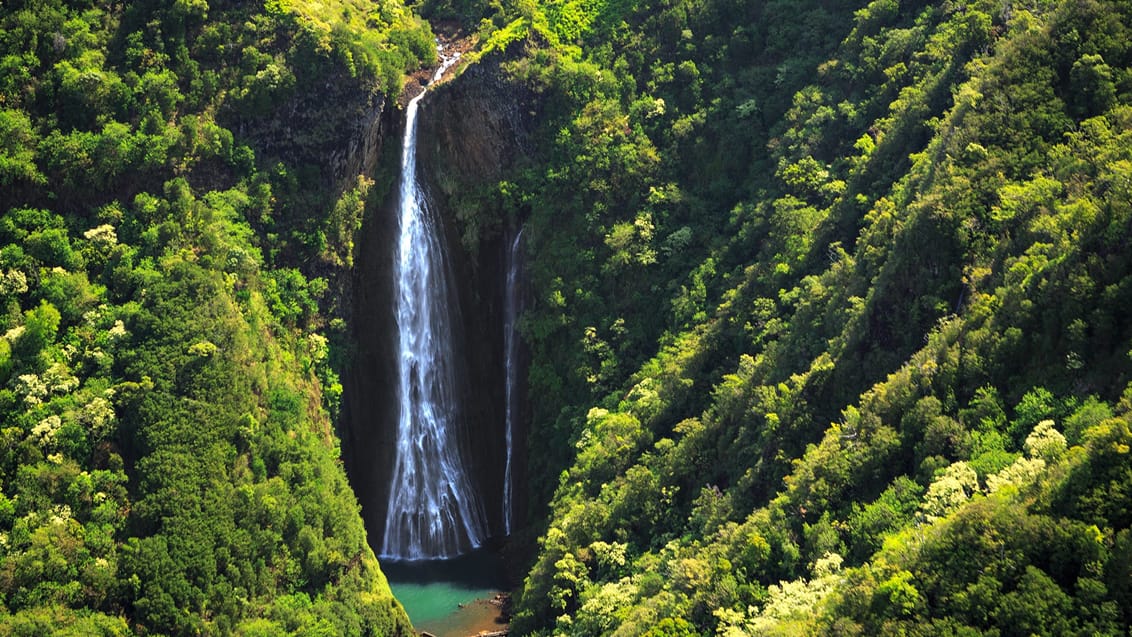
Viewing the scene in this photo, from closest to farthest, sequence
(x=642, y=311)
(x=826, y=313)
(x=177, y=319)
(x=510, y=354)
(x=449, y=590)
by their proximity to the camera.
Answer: (x=826, y=313), (x=177, y=319), (x=449, y=590), (x=642, y=311), (x=510, y=354)

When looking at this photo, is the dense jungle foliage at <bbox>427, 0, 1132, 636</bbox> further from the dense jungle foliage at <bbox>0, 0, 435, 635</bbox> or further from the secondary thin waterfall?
the dense jungle foliage at <bbox>0, 0, 435, 635</bbox>

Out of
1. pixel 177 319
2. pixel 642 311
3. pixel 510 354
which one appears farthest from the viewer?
pixel 510 354

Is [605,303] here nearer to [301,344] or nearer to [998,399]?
[301,344]

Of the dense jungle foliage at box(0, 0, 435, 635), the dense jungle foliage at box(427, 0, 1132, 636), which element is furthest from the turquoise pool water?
the dense jungle foliage at box(427, 0, 1132, 636)

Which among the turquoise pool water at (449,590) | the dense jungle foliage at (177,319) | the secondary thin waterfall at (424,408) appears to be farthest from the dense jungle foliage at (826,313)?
the dense jungle foliage at (177,319)

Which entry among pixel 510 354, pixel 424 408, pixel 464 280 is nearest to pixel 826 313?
pixel 510 354

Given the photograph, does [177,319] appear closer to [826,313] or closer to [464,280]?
[464,280]
